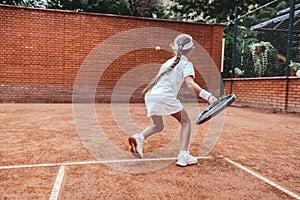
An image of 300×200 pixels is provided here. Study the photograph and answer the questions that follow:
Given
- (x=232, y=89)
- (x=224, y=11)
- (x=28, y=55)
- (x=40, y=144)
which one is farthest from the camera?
(x=224, y=11)

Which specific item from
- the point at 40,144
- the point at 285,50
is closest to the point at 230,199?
the point at 40,144

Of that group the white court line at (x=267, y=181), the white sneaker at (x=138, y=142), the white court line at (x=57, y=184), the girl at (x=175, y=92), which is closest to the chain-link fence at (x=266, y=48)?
the white court line at (x=267, y=181)

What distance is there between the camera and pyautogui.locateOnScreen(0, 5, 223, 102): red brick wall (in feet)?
27.9

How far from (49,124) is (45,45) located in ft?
16.3

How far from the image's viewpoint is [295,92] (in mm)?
6840

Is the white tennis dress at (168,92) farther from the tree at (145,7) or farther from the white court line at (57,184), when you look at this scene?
the tree at (145,7)

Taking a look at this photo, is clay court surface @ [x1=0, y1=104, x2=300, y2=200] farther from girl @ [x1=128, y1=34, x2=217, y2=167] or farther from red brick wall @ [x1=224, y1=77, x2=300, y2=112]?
red brick wall @ [x1=224, y1=77, x2=300, y2=112]

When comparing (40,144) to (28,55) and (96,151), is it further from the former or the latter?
(28,55)

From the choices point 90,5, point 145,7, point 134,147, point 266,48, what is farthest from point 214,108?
point 145,7

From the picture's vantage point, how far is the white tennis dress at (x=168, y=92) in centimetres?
246

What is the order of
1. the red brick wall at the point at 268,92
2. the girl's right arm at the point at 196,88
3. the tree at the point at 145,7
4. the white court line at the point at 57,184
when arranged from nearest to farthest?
the white court line at the point at 57,184
the girl's right arm at the point at 196,88
the red brick wall at the point at 268,92
the tree at the point at 145,7

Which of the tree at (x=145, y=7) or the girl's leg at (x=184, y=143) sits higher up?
the tree at (x=145, y=7)

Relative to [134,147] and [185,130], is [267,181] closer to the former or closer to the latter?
[185,130]

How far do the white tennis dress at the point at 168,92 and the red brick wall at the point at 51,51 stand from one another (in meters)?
6.94
